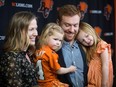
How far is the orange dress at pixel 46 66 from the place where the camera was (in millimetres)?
2033

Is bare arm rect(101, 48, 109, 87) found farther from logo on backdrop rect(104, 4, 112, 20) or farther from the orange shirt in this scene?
logo on backdrop rect(104, 4, 112, 20)

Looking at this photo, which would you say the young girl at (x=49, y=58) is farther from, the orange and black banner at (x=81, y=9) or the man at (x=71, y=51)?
the orange and black banner at (x=81, y=9)

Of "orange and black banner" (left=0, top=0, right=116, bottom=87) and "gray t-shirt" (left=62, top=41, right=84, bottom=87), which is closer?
"gray t-shirt" (left=62, top=41, right=84, bottom=87)

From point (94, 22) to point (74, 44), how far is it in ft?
4.97

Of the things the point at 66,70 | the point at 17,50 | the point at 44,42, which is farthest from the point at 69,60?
the point at 17,50

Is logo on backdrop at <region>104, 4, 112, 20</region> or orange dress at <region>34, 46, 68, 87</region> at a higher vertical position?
logo on backdrop at <region>104, 4, 112, 20</region>

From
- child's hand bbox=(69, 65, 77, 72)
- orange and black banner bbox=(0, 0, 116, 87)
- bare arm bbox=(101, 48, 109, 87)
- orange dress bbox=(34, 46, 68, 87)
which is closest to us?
orange dress bbox=(34, 46, 68, 87)

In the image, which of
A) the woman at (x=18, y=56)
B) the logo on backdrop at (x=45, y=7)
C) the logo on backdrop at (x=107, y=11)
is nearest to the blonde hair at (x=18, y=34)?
the woman at (x=18, y=56)

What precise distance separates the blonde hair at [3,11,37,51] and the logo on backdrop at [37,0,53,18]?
48.9 inches

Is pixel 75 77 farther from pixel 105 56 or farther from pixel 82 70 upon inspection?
pixel 105 56

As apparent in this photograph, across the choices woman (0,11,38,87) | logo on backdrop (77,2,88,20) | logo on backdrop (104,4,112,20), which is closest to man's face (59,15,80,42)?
woman (0,11,38,87)

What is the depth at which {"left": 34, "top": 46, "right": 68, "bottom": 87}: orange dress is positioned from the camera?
2.03 m

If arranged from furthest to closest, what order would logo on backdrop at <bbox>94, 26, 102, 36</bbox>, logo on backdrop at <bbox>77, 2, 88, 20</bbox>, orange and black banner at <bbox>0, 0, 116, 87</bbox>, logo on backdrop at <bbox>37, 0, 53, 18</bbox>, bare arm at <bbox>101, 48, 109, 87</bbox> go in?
logo on backdrop at <bbox>94, 26, 102, 36</bbox> → logo on backdrop at <bbox>77, 2, 88, 20</bbox> → logo on backdrop at <bbox>37, 0, 53, 18</bbox> → orange and black banner at <bbox>0, 0, 116, 87</bbox> → bare arm at <bbox>101, 48, 109, 87</bbox>

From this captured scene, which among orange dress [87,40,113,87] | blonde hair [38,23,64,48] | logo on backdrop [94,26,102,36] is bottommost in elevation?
orange dress [87,40,113,87]
